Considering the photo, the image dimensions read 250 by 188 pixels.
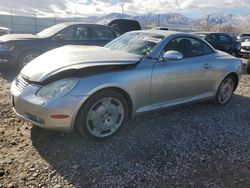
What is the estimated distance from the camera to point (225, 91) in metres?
6.02

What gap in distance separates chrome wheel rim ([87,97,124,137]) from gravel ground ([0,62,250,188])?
0.54ft

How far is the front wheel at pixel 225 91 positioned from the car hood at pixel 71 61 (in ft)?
7.55

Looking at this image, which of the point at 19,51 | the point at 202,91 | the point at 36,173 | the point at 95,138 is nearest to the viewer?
the point at 36,173

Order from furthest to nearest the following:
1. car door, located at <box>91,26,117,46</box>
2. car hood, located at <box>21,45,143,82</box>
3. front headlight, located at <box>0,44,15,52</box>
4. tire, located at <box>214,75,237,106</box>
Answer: car door, located at <box>91,26,117,46</box>, front headlight, located at <box>0,44,15,52</box>, tire, located at <box>214,75,237,106</box>, car hood, located at <box>21,45,143,82</box>

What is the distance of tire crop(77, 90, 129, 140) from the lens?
3.73m

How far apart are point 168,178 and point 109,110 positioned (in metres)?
1.22

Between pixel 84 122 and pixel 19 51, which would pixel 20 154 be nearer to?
pixel 84 122

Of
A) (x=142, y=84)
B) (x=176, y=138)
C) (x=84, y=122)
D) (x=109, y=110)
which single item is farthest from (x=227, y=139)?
(x=84, y=122)

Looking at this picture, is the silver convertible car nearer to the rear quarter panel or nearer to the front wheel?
the rear quarter panel

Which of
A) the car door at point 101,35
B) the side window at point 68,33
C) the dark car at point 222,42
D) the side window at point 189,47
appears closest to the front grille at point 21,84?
the side window at point 189,47

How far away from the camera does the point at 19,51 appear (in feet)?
25.6

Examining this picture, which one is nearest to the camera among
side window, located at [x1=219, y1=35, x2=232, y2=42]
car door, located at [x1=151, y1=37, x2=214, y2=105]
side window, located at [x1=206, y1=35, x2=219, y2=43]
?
car door, located at [x1=151, y1=37, x2=214, y2=105]

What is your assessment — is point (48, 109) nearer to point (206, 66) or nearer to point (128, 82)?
point (128, 82)

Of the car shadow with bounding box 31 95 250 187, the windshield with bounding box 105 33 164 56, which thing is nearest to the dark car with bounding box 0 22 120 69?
the windshield with bounding box 105 33 164 56
